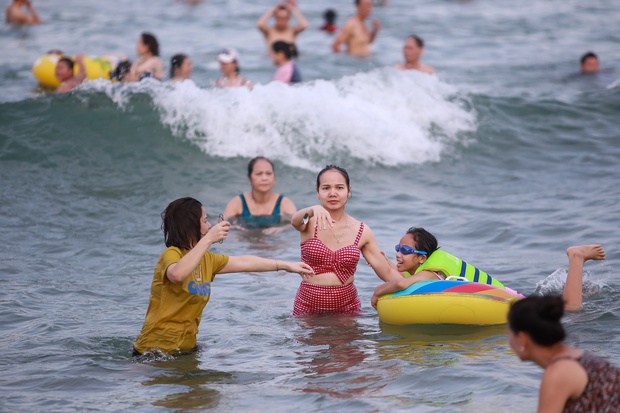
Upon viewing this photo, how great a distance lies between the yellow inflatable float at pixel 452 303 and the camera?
7.11 meters

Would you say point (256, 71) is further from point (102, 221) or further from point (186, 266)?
point (186, 266)

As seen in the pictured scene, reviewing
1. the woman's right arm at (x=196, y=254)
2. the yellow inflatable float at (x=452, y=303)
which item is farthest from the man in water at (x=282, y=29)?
the woman's right arm at (x=196, y=254)

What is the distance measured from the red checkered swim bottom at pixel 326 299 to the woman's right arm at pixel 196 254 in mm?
1807

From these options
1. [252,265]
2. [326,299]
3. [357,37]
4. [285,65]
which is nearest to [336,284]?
[326,299]

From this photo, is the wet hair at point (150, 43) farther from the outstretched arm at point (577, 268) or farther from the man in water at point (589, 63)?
the outstretched arm at point (577, 268)

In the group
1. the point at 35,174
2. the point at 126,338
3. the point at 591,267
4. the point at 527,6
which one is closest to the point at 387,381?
the point at 126,338

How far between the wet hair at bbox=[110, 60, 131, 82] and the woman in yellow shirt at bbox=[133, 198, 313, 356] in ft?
33.4

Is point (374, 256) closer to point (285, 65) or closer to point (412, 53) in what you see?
point (285, 65)

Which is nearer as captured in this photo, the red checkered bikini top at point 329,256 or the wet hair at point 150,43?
the red checkered bikini top at point 329,256

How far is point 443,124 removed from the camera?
1584 centimetres

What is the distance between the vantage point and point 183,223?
6242 mm

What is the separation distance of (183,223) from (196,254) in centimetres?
37

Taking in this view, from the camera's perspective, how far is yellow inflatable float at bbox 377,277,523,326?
280 inches

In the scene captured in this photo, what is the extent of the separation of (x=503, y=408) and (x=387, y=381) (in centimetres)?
89
